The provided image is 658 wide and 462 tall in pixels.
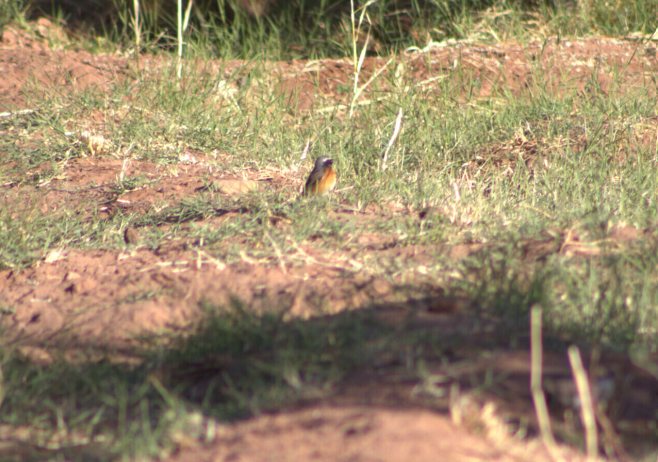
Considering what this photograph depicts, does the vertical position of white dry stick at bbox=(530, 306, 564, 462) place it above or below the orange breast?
above

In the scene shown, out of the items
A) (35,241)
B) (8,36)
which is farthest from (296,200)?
(8,36)

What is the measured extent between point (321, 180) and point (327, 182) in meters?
0.04

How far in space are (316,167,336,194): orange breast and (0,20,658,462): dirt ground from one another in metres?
0.37

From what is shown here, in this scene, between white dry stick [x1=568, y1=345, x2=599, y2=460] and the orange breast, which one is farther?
the orange breast

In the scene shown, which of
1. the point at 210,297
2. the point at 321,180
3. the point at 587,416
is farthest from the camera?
the point at 321,180

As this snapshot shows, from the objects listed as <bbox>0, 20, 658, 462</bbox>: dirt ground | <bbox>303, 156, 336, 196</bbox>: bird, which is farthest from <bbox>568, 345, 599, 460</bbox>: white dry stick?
<bbox>303, 156, 336, 196</bbox>: bird

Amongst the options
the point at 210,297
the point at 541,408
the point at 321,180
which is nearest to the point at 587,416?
the point at 541,408

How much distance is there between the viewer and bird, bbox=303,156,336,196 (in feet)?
12.0

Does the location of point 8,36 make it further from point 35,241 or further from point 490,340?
point 490,340

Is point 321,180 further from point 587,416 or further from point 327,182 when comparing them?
point 587,416

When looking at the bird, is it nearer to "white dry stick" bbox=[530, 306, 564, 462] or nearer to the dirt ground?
the dirt ground

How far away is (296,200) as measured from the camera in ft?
11.4

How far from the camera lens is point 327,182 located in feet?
12.4

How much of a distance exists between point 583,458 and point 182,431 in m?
0.94
